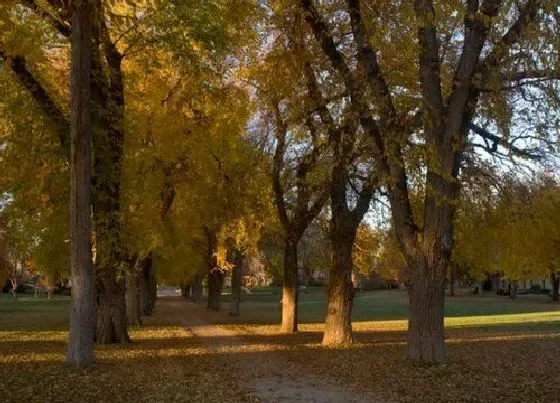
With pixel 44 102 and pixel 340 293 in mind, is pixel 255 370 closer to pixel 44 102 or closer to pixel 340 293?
pixel 340 293

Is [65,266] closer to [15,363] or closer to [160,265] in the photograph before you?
[160,265]

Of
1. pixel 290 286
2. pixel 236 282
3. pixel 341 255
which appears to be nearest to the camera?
pixel 341 255

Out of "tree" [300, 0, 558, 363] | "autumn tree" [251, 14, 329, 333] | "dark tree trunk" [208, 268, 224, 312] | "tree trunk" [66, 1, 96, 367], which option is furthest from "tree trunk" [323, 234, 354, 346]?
"dark tree trunk" [208, 268, 224, 312]

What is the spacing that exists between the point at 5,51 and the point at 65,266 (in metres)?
20.4

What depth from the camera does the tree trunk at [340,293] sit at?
1848cm

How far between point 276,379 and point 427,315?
330 centimetres

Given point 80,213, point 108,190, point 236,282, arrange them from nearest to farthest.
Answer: point 80,213 < point 108,190 < point 236,282

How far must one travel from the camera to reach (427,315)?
13.3 metres

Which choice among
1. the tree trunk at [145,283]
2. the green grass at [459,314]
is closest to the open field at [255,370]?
the tree trunk at [145,283]

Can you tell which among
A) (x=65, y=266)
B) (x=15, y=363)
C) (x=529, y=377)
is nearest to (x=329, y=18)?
(x=529, y=377)

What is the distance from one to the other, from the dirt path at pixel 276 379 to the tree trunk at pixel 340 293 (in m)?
1.88

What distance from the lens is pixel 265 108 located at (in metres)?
22.0

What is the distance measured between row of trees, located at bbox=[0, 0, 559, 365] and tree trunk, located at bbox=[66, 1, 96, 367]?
28mm

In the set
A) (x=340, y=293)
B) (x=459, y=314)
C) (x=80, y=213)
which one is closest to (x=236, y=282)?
(x=459, y=314)
